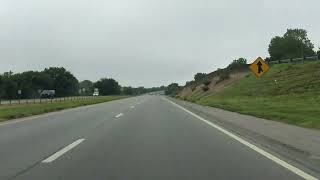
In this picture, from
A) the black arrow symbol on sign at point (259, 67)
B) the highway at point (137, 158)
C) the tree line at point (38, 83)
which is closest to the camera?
the highway at point (137, 158)

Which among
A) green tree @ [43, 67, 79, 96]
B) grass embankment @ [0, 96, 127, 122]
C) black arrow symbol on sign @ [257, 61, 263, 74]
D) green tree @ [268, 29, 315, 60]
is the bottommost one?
grass embankment @ [0, 96, 127, 122]

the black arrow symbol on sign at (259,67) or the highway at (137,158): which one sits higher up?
the black arrow symbol on sign at (259,67)

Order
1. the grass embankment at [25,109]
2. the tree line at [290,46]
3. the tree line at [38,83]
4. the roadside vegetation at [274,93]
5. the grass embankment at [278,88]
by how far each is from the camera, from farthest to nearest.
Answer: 1. the tree line at [290,46]
2. the tree line at [38,83]
3. the grass embankment at [278,88]
4. the grass embankment at [25,109]
5. the roadside vegetation at [274,93]

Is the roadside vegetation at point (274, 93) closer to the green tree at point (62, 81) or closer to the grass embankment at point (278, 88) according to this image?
the grass embankment at point (278, 88)

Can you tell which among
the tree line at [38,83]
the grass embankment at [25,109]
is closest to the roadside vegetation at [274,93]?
the grass embankment at [25,109]

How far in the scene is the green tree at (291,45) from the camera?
541 ft

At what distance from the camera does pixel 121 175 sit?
10.2m

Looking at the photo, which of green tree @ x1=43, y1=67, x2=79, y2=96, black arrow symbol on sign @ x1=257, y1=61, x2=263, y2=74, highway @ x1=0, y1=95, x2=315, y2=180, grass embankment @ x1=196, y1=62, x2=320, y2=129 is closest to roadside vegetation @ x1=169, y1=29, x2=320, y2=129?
grass embankment @ x1=196, y1=62, x2=320, y2=129

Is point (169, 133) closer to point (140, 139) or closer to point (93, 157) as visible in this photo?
point (140, 139)

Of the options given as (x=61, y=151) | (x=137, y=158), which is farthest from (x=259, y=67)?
(x=137, y=158)

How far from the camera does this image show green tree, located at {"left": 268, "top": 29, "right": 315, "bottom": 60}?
165 m

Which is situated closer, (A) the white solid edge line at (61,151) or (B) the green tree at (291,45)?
(A) the white solid edge line at (61,151)

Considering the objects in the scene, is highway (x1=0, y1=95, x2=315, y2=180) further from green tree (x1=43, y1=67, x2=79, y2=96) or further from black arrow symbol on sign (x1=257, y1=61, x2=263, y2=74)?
green tree (x1=43, y1=67, x2=79, y2=96)

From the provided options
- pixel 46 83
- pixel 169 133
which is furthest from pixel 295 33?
pixel 169 133
